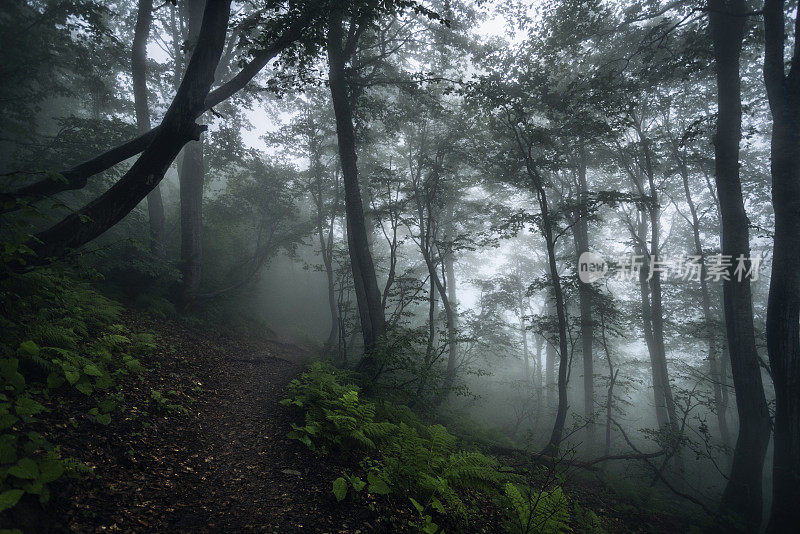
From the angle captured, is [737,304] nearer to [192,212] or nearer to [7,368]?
[7,368]

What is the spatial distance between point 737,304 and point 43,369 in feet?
42.7

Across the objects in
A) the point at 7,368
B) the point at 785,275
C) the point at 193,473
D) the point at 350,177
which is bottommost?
the point at 193,473

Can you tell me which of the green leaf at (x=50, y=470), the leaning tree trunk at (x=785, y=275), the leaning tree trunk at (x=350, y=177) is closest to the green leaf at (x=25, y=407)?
the green leaf at (x=50, y=470)

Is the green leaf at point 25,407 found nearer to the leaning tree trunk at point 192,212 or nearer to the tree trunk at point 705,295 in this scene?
the leaning tree trunk at point 192,212

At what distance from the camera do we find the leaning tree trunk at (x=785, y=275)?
21.3ft

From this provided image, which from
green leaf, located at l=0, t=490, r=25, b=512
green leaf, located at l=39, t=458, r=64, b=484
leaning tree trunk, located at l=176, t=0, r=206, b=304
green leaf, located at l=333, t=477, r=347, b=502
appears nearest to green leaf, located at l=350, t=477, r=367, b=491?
green leaf, located at l=333, t=477, r=347, b=502

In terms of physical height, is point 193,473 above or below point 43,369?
below

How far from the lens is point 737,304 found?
7820mm

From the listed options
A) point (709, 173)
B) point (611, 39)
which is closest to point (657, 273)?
point (709, 173)

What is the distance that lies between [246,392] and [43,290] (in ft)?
11.5

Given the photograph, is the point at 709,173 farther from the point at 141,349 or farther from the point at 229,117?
the point at 229,117

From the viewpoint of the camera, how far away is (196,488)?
10.4 feet

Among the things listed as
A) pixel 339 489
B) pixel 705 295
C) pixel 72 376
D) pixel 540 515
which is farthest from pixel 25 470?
pixel 705 295

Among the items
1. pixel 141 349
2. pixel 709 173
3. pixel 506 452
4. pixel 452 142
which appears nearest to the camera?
pixel 141 349
